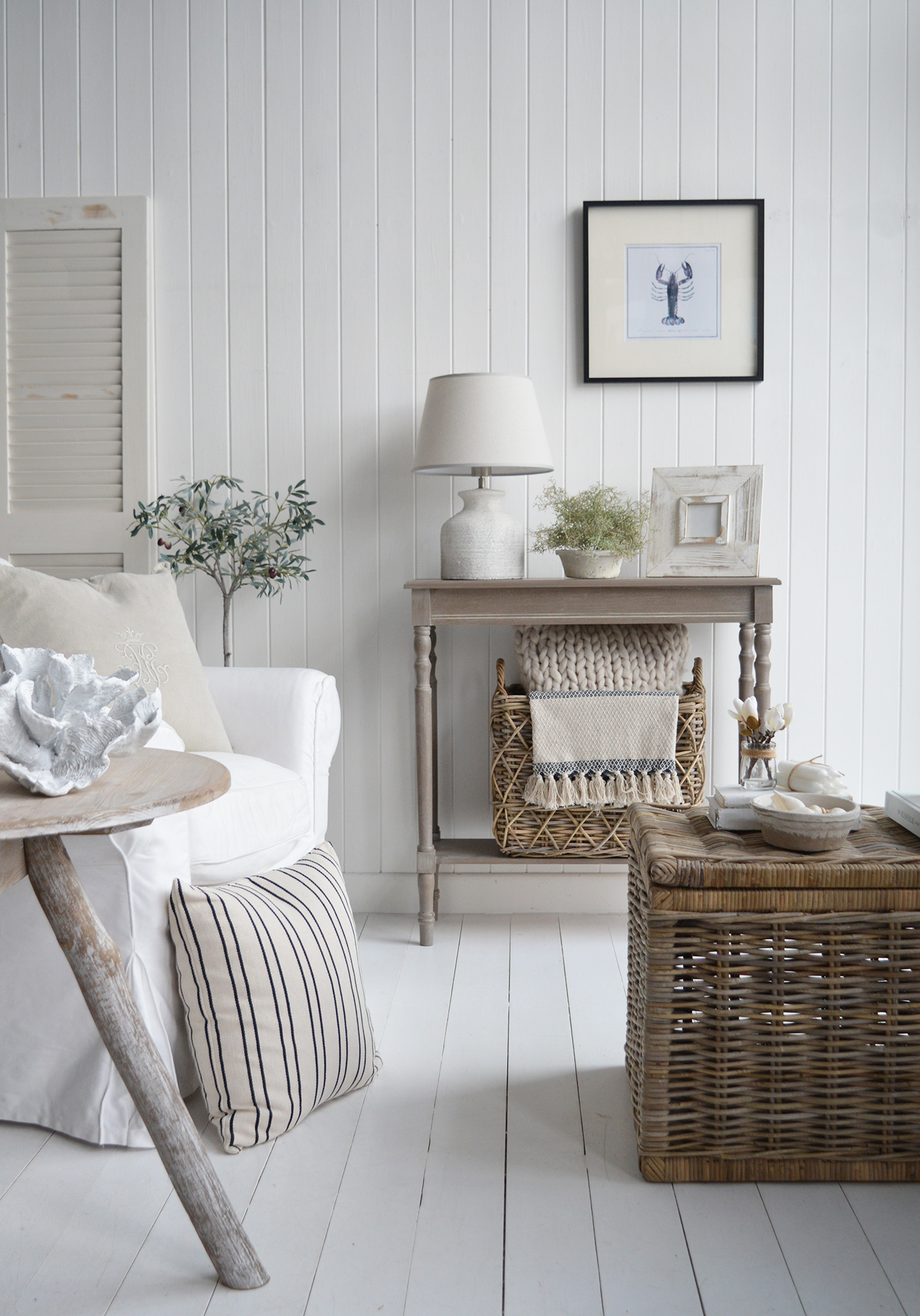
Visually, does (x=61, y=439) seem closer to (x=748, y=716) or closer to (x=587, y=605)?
(x=587, y=605)

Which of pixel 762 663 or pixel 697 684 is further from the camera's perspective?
pixel 697 684

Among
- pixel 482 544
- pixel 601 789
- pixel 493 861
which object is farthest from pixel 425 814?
pixel 482 544

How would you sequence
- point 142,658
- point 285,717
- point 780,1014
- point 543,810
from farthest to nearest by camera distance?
point 543,810, point 285,717, point 142,658, point 780,1014

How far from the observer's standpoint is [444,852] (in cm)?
260

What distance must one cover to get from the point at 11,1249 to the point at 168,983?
0.40 m

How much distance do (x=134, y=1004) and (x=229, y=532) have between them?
1.61 metres

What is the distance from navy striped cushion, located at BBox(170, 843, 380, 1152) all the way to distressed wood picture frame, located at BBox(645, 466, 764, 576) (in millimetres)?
1383

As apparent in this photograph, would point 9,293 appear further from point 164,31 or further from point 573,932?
point 573,932

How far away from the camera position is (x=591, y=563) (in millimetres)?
2457

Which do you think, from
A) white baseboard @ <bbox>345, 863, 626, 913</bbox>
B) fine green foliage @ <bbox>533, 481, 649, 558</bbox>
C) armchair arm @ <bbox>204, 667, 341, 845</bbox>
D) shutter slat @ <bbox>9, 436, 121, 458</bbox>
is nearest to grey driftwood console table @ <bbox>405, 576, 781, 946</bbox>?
fine green foliage @ <bbox>533, 481, 649, 558</bbox>

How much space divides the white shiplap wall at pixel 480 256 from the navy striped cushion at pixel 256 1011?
1190 mm

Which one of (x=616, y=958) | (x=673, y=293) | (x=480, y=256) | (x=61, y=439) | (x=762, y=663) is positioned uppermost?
(x=480, y=256)

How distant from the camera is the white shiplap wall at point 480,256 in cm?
266

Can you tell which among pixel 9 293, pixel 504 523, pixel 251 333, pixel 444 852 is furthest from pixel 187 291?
pixel 444 852
